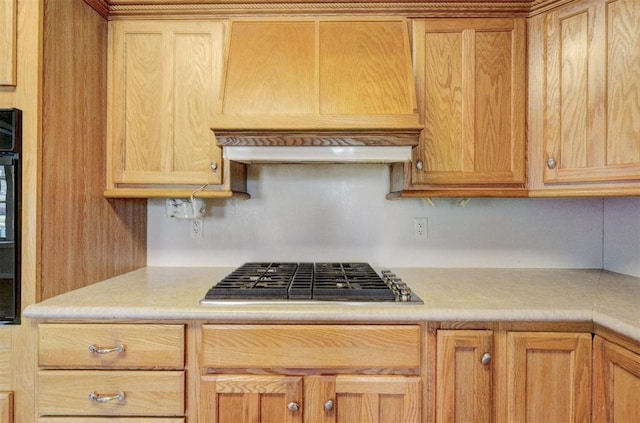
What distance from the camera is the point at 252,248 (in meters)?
1.97

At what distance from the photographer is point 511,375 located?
1.21 m

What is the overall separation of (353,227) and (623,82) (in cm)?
121

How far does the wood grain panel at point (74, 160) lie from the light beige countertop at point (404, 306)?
0.12 meters

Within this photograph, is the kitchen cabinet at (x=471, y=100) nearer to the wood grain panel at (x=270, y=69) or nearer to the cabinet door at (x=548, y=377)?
the wood grain panel at (x=270, y=69)

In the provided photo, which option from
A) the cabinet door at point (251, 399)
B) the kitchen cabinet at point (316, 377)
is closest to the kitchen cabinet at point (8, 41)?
the kitchen cabinet at point (316, 377)

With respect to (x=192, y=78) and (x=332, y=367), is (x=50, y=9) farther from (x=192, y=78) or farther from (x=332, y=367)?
(x=332, y=367)

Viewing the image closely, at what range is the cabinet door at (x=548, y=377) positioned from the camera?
1.19 metres

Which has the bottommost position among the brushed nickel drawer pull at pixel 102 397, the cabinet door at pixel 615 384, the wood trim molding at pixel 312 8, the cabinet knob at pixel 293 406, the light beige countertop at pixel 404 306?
the cabinet knob at pixel 293 406

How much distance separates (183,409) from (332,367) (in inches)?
19.1

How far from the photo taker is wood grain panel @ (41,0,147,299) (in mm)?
1281

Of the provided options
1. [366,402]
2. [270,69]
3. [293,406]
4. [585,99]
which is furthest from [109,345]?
[585,99]

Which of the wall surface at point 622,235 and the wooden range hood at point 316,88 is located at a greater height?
the wooden range hood at point 316,88

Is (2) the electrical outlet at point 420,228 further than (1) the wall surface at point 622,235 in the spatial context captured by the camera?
Yes

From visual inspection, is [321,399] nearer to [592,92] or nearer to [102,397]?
[102,397]
